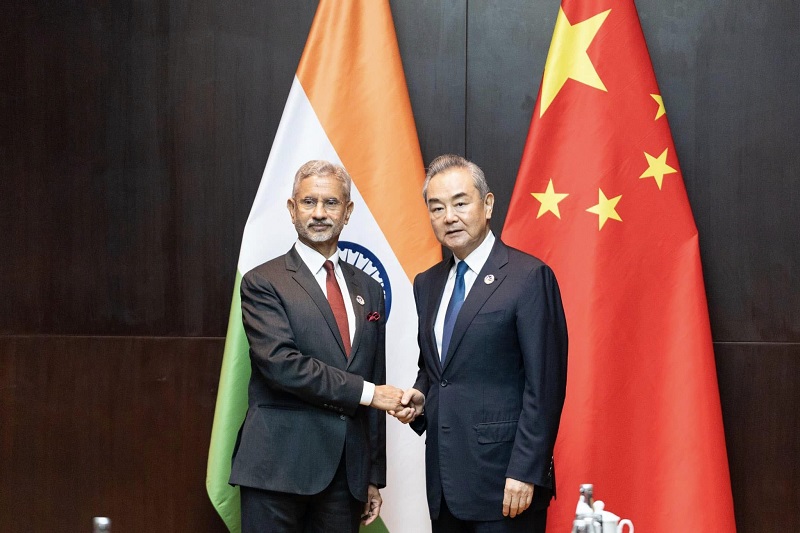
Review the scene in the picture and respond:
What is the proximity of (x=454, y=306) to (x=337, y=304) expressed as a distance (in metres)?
0.37

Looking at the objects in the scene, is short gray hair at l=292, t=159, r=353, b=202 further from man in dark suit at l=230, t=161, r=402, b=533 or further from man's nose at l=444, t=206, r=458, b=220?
man's nose at l=444, t=206, r=458, b=220

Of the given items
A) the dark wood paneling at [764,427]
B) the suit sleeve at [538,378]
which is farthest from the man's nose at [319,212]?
the dark wood paneling at [764,427]

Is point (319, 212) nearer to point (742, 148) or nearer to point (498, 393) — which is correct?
point (498, 393)

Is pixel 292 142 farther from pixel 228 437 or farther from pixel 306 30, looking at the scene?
pixel 228 437

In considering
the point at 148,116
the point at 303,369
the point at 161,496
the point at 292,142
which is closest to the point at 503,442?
the point at 303,369

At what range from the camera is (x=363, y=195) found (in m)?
3.01

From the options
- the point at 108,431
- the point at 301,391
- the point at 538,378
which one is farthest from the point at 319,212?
the point at 108,431

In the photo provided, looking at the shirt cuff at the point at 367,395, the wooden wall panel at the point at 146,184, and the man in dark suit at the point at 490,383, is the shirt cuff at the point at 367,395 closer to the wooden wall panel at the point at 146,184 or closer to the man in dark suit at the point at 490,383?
the man in dark suit at the point at 490,383

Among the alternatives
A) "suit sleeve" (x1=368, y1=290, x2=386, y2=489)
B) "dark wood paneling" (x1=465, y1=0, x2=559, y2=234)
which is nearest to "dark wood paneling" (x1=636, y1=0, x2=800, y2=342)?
"dark wood paneling" (x1=465, y1=0, x2=559, y2=234)

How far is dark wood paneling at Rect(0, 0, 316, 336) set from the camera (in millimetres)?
3260

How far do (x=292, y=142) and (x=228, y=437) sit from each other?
3.30 feet

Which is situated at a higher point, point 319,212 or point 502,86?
point 502,86

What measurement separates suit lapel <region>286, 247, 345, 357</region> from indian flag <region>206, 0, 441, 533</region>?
0.46 meters

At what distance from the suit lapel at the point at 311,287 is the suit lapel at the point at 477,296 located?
36 centimetres
